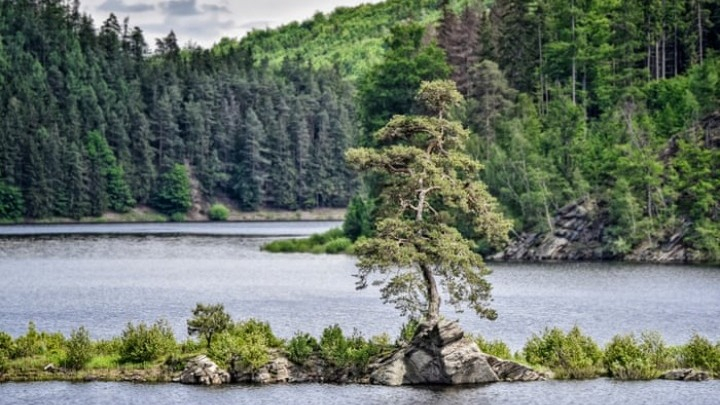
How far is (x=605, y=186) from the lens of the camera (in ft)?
384

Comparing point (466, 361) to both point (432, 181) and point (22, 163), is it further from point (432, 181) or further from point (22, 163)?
point (22, 163)

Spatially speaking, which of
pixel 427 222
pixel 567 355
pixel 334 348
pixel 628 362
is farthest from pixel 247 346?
pixel 628 362

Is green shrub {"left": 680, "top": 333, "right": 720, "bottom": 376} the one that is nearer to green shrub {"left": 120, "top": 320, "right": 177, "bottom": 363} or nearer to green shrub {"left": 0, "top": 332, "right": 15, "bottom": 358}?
green shrub {"left": 120, "top": 320, "right": 177, "bottom": 363}

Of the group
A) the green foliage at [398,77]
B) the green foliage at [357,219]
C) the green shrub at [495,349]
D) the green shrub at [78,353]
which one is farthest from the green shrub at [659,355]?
the green foliage at [398,77]

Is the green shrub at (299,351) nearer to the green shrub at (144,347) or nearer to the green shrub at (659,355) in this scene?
the green shrub at (144,347)

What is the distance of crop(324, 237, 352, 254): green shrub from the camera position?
133375 mm

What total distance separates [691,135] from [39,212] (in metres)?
118

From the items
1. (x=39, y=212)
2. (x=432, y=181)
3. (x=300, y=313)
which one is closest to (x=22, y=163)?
(x=39, y=212)

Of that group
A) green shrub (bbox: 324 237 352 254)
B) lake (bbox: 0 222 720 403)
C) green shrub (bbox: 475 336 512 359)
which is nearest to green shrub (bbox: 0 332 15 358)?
lake (bbox: 0 222 720 403)

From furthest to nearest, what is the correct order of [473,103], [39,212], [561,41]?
[39,212] → [561,41] → [473,103]

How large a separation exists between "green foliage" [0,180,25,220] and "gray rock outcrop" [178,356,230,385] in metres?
152

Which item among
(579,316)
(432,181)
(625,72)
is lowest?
(579,316)

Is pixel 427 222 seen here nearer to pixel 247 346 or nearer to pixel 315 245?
pixel 247 346

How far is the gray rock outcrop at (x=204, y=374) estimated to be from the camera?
157 ft
